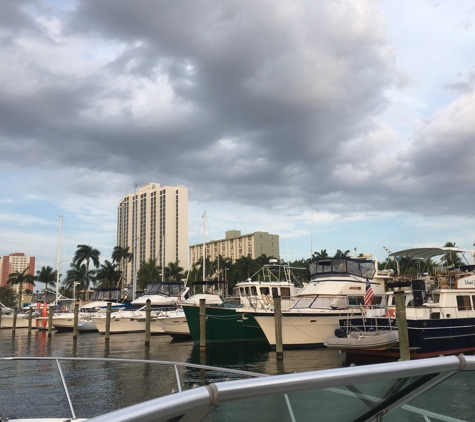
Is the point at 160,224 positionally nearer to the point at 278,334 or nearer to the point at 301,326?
the point at 301,326

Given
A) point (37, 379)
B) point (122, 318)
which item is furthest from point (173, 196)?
point (37, 379)

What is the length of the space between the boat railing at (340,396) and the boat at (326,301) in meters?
17.6

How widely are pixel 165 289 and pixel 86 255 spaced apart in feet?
188

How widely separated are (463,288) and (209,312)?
1271 cm

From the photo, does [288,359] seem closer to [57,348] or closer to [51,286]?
[57,348]

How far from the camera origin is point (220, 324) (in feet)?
84.2

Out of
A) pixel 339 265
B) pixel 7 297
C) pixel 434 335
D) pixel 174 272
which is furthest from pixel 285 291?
pixel 174 272

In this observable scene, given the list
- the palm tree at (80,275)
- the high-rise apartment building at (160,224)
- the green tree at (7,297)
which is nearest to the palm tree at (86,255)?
the palm tree at (80,275)

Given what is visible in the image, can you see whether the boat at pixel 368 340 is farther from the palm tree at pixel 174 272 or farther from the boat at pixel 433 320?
the palm tree at pixel 174 272

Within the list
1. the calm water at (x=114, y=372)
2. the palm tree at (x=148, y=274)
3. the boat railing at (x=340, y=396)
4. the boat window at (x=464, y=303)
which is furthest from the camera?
the palm tree at (x=148, y=274)

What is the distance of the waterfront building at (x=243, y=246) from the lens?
15575 centimetres

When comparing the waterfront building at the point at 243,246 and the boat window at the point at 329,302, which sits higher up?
the waterfront building at the point at 243,246

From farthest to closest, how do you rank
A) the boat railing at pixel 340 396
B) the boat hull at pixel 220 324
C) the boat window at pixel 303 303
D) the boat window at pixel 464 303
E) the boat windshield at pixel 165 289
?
the boat windshield at pixel 165 289 < the boat hull at pixel 220 324 < the boat window at pixel 303 303 < the boat window at pixel 464 303 < the boat railing at pixel 340 396

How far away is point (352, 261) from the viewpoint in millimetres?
25625
